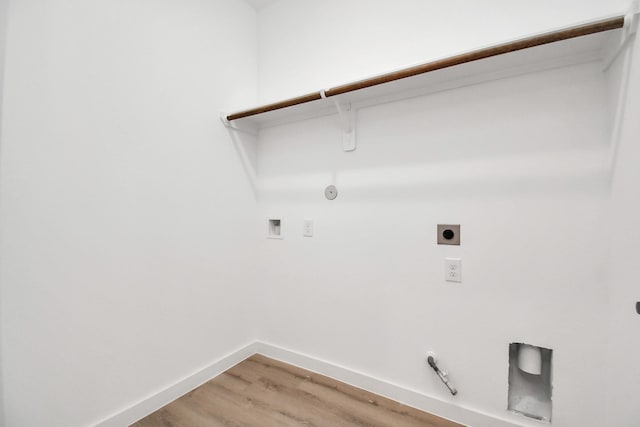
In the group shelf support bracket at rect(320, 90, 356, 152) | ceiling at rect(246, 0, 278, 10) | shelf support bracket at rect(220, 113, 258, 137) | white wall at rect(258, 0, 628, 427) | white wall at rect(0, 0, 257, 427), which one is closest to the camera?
white wall at rect(0, 0, 257, 427)

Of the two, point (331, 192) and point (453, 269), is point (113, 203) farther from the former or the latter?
point (453, 269)

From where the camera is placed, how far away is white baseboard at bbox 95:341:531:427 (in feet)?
4.04

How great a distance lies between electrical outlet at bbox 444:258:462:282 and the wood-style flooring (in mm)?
706

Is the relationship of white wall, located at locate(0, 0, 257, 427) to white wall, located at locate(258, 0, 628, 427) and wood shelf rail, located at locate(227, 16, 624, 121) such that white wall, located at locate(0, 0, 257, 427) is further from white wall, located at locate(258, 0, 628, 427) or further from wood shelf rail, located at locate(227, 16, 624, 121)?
wood shelf rail, located at locate(227, 16, 624, 121)

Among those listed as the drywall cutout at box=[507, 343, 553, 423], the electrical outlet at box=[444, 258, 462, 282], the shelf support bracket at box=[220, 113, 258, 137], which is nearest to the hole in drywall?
the shelf support bracket at box=[220, 113, 258, 137]

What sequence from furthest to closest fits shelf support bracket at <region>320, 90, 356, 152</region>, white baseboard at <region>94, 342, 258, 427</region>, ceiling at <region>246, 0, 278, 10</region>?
ceiling at <region>246, 0, 278, 10</region>
shelf support bracket at <region>320, 90, 356, 152</region>
white baseboard at <region>94, 342, 258, 427</region>

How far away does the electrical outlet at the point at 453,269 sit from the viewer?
1.29m

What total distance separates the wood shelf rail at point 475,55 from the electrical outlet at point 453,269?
0.89 m

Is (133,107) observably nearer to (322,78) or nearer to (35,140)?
(35,140)

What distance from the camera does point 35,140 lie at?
1.00m

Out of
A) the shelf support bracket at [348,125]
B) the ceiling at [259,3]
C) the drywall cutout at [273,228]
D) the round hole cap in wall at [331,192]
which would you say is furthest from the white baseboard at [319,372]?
the ceiling at [259,3]

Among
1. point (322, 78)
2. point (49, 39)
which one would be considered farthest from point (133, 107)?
point (322, 78)

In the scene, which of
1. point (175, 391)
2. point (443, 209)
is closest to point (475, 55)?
point (443, 209)

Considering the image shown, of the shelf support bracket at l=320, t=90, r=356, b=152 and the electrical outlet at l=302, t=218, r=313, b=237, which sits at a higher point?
the shelf support bracket at l=320, t=90, r=356, b=152
